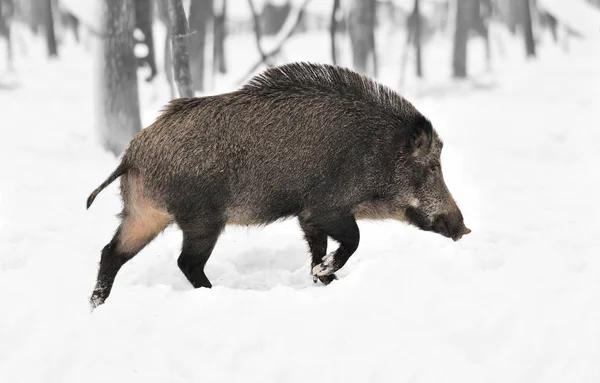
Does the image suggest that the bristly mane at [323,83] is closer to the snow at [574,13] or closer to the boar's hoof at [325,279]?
the boar's hoof at [325,279]

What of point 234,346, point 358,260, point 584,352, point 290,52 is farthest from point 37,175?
→ point 290,52

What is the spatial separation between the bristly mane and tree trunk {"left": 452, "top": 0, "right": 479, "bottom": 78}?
15.3 meters

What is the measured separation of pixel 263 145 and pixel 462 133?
9180 mm

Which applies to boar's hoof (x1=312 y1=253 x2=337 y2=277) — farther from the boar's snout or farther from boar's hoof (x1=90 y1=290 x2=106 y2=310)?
boar's hoof (x1=90 y1=290 x2=106 y2=310)

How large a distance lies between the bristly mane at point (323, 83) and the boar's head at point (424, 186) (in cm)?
24

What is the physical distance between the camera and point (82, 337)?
14.1ft

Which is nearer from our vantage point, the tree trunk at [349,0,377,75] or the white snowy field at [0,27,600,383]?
the white snowy field at [0,27,600,383]

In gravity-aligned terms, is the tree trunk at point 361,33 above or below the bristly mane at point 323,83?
below

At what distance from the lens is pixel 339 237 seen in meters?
5.39

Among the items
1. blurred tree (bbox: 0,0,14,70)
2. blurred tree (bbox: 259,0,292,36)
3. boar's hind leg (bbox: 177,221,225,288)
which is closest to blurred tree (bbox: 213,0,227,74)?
blurred tree (bbox: 0,0,14,70)

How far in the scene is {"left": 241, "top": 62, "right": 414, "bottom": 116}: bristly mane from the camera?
5480 mm

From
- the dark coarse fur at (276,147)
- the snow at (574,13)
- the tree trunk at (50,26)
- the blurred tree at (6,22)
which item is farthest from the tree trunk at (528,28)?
the dark coarse fur at (276,147)

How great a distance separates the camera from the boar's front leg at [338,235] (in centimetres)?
536

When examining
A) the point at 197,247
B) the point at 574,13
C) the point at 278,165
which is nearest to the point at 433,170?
the point at 278,165
